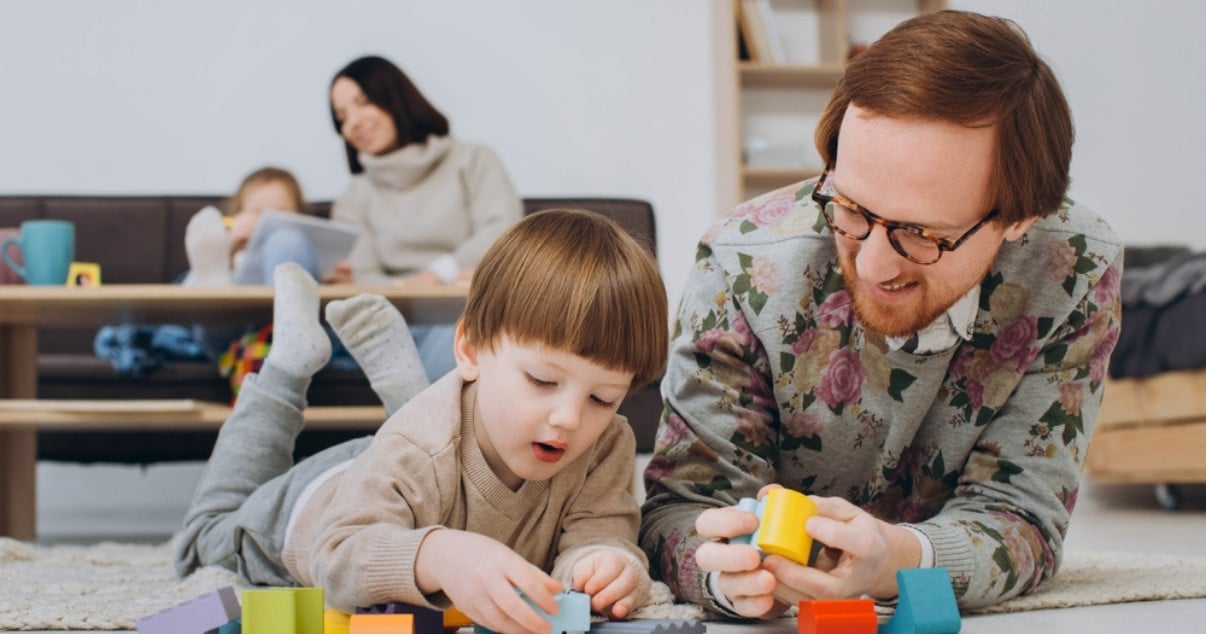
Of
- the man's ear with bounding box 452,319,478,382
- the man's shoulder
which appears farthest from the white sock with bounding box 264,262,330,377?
the man's shoulder

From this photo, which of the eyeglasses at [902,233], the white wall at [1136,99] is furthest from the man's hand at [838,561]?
the white wall at [1136,99]

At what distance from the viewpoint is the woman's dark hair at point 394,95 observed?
2.88m

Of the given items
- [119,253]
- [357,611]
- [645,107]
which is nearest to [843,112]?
[357,611]

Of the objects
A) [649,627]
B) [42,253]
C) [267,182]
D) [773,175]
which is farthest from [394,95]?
[649,627]

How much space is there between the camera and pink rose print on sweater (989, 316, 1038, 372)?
3.79 feet

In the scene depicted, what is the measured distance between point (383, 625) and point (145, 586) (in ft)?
2.57

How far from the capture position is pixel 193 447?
292cm

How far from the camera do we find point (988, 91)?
0.97 meters

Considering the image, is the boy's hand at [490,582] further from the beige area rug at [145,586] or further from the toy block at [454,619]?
the beige area rug at [145,586]

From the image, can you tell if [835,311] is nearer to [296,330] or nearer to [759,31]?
[296,330]

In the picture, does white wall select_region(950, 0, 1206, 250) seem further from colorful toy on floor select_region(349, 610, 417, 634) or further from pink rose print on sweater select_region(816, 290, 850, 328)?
colorful toy on floor select_region(349, 610, 417, 634)

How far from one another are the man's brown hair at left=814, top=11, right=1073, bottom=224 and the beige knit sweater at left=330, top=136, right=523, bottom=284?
6.50 feet

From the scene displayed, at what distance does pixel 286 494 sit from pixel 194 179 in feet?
9.33

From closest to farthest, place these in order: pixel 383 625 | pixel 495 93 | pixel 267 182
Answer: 1. pixel 383 625
2. pixel 267 182
3. pixel 495 93
